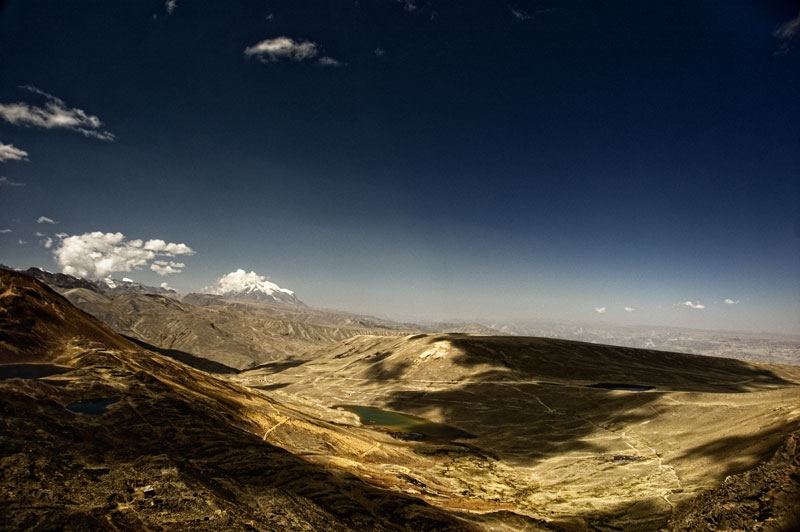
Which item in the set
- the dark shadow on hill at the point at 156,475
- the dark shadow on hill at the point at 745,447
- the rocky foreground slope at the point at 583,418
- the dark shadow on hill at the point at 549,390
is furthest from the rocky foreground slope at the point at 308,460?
the dark shadow on hill at the point at 549,390

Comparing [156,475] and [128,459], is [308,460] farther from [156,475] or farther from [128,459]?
[128,459]

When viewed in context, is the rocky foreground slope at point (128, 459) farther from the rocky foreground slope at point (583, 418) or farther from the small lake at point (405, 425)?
the small lake at point (405, 425)

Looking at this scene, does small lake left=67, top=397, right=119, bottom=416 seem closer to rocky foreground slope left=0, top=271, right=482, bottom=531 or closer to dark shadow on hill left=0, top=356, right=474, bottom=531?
rocky foreground slope left=0, top=271, right=482, bottom=531

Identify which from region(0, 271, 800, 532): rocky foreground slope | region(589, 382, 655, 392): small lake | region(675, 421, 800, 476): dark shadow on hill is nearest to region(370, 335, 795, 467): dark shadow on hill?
region(0, 271, 800, 532): rocky foreground slope

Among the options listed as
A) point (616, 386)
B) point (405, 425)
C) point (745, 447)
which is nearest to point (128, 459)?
point (745, 447)

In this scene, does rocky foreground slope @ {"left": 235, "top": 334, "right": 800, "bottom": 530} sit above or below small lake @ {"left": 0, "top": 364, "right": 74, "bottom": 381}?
below

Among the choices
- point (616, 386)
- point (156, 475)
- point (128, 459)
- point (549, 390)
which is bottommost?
point (616, 386)
